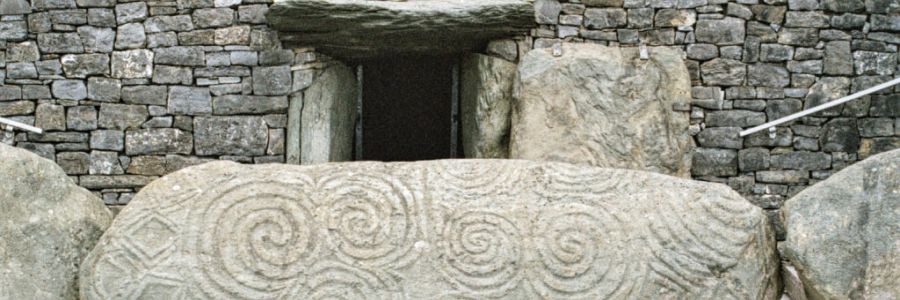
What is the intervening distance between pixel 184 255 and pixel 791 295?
2.39m

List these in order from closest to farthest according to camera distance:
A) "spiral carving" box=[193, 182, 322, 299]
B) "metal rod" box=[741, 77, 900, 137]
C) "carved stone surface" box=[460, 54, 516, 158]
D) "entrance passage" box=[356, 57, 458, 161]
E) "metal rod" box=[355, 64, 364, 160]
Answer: "spiral carving" box=[193, 182, 322, 299], "metal rod" box=[741, 77, 900, 137], "carved stone surface" box=[460, 54, 516, 158], "metal rod" box=[355, 64, 364, 160], "entrance passage" box=[356, 57, 458, 161]

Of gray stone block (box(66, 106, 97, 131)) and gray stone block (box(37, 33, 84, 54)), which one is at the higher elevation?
gray stone block (box(37, 33, 84, 54))

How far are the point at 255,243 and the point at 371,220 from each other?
0.42 m

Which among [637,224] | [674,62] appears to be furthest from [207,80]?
[637,224]

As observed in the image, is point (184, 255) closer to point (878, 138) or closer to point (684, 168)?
point (684, 168)

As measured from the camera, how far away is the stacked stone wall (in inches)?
233

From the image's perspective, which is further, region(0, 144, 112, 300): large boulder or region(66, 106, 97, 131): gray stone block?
region(66, 106, 97, 131): gray stone block

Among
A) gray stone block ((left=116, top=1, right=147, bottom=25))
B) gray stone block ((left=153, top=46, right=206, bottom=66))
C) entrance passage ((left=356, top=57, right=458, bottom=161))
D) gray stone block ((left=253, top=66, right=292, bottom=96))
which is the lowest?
entrance passage ((left=356, top=57, right=458, bottom=161))

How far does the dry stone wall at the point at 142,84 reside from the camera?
583cm

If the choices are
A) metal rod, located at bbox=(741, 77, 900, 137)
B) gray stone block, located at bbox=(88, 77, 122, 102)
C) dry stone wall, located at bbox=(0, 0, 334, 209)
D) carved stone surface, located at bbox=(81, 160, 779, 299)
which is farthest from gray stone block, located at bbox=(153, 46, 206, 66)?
metal rod, located at bbox=(741, 77, 900, 137)

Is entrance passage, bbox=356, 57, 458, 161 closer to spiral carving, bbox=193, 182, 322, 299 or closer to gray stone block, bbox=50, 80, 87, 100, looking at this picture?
gray stone block, bbox=50, 80, 87, 100

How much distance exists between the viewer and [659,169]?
5.85m

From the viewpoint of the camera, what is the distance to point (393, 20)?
571 cm

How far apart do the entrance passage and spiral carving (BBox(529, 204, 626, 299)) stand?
11.9 ft
